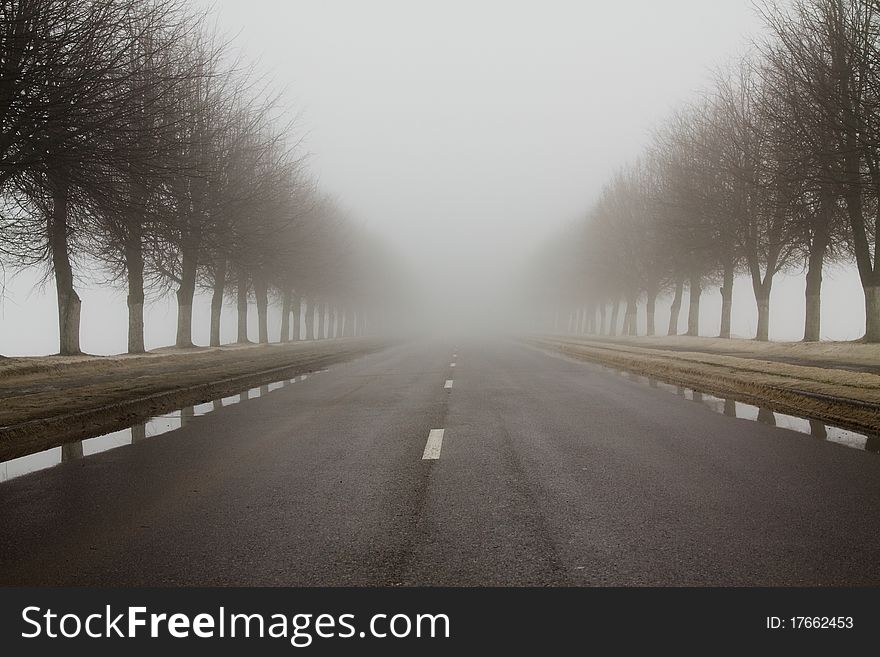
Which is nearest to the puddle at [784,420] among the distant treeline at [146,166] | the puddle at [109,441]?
the puddle at [109,441]

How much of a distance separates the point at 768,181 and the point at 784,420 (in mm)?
18584

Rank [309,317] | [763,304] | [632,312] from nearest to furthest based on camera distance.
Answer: [763,304]
[632,312]
[309,317]

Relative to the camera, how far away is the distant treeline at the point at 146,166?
36.4ft

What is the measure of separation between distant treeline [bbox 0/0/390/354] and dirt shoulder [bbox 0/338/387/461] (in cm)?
401

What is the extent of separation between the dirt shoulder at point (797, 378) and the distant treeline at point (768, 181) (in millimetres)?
3446

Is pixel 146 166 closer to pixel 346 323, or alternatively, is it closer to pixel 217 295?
pixel 217 295

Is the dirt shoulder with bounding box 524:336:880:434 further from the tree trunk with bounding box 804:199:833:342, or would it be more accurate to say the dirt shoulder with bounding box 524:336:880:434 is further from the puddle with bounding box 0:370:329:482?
the puddle with bounding box 0:370:329:482

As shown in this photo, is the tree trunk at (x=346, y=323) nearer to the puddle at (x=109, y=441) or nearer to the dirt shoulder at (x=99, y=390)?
the dirt shoulder at (x=99, y=390)

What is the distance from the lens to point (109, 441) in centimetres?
729

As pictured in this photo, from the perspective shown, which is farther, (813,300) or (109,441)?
(813,300)

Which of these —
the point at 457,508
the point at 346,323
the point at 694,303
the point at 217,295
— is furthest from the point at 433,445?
the point at 346,323

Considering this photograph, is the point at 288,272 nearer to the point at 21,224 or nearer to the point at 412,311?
the point at 21,224

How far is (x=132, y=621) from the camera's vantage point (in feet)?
9.57

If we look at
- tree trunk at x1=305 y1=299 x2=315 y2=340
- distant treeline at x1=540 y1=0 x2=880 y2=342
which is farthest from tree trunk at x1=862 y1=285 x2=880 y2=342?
tree trunk at x1=305 y1=299 x2=315 y2=340
